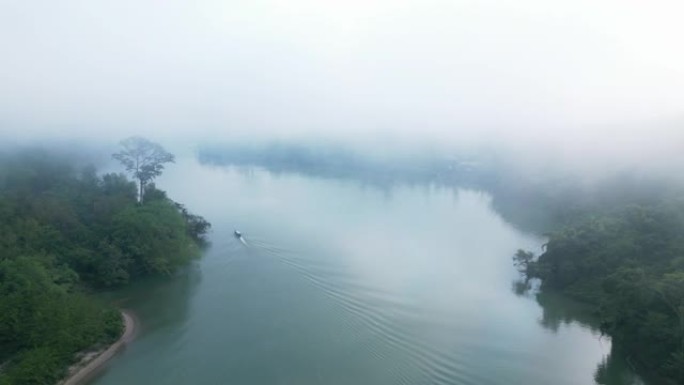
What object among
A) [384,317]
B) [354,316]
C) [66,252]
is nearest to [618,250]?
[384,317]

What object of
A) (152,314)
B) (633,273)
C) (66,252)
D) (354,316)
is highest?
(633,273)

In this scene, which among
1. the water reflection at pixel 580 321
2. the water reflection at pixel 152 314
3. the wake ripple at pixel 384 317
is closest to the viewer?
the wake ripple at pixel 384 317

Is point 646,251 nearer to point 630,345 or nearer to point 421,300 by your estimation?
point 630,345

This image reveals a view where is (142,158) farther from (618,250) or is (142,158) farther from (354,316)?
(618,250)

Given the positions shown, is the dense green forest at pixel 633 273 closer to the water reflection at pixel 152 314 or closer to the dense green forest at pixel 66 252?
the water reflection at pixel 152 314

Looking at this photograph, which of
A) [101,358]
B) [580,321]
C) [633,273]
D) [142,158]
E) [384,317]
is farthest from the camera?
[142,158]

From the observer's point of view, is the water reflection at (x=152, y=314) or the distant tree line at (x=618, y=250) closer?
the distant tree line at (x=618, y=250)

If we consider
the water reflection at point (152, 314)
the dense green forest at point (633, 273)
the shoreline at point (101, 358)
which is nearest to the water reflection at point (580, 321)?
the dense green forest at point (633, 273)

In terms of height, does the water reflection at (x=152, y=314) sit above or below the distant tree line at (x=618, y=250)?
below
